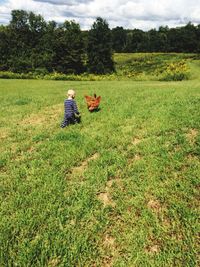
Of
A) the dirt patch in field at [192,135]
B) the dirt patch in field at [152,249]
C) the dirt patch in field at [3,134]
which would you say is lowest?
the dirt patch in field at [3,134]

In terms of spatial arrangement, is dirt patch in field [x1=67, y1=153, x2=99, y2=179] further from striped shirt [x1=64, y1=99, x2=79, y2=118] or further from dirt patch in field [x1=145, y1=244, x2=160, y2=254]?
striped shirt [x1=64, y1=99, x2=79, y2=118]

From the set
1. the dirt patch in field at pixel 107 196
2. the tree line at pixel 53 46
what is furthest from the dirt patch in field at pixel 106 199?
the tree line at pixel 53 46

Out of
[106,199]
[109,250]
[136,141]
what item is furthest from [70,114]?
[109,250]

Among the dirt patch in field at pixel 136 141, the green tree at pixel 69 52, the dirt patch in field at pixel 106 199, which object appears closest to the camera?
the dirt patch in field at pixel 106 199

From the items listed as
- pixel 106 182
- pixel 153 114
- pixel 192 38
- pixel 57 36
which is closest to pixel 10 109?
pixel 153 114

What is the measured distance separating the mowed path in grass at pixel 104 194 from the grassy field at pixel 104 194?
18 mm

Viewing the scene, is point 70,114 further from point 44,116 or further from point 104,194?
point 104,194

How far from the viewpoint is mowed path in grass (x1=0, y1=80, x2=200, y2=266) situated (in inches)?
189

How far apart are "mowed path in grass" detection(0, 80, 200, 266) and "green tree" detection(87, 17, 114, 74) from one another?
7445 cm

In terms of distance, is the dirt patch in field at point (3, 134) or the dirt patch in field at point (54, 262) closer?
the dirt patch in field at point (54, 262)

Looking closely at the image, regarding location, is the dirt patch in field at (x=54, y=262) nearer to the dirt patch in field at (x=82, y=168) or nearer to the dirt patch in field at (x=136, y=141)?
the dirt patch in field at (x=82, y=168)

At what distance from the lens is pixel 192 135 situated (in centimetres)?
844

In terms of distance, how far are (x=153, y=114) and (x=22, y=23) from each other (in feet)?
326

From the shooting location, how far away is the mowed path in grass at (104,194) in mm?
4789
